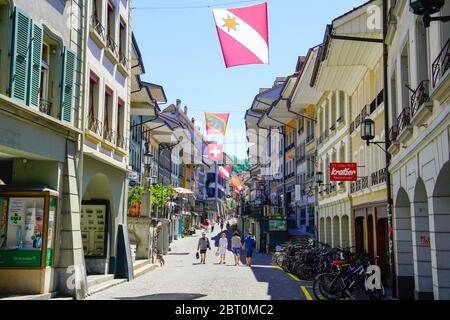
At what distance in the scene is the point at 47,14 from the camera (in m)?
13.5

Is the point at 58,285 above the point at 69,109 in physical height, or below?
below

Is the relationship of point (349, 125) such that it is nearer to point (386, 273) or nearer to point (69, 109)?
point (386, 273)

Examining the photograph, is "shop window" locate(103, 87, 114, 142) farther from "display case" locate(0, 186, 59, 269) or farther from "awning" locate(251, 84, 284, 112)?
"awning" locate(251, 84, 284, 112)


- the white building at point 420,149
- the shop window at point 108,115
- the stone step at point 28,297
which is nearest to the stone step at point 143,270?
the shop window at point 108,115

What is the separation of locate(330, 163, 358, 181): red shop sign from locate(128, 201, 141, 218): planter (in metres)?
11.1

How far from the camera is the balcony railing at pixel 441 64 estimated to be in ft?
→ 30.2

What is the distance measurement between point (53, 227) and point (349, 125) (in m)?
15.6

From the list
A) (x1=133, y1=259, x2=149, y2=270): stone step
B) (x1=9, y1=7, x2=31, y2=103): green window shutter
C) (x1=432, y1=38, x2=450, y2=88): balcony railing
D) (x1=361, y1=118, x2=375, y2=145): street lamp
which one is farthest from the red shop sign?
(x1=9, y1=7, x2=31, y2=103): green window shutter

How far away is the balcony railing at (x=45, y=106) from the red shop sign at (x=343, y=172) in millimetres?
10535

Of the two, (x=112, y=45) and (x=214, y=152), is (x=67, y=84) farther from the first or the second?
(x=214, y=152)

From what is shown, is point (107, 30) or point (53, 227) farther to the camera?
point (107, 30)

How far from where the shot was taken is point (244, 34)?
15.2 metres

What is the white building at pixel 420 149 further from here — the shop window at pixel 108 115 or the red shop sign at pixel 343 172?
the shop window at pixel 108 115
